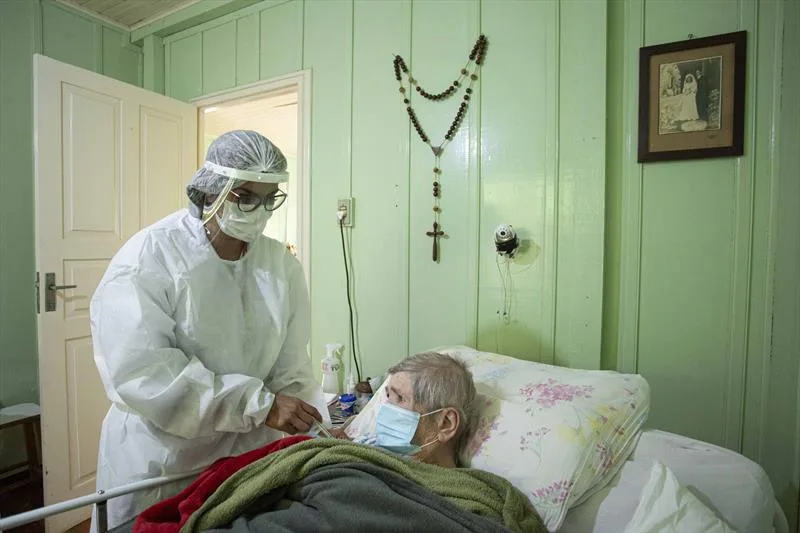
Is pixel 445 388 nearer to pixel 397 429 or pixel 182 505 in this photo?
pixel 397 429

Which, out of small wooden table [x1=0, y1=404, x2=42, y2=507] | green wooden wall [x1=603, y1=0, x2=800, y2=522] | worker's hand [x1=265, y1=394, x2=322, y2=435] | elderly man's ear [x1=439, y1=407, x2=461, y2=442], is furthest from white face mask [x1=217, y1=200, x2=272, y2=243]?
small wooden table [x1=0, y1=404, x2=42, y2=507]

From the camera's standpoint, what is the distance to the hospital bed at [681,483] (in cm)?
98

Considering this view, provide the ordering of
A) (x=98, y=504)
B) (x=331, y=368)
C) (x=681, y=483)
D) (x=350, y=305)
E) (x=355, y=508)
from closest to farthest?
(x=355, y=508), (x=98, y=504), (x=681, y=483), (x=331, y=368), (x=350, y=305)

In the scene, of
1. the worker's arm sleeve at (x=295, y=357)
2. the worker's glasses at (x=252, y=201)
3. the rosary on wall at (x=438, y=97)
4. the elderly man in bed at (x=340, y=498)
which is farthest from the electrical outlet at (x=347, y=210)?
the elderly man in bed at (x=340, y=498)

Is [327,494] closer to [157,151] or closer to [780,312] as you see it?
[780,312]

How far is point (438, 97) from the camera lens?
5.87 feet

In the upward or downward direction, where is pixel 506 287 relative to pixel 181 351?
upward

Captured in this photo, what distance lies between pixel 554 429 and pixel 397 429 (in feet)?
1.34

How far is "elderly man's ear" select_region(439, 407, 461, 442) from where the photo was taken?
1.13m

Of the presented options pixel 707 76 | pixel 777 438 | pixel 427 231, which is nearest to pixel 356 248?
pixel 427 231

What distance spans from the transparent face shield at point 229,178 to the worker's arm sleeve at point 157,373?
0.22 meters

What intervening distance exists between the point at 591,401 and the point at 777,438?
28.5 inches

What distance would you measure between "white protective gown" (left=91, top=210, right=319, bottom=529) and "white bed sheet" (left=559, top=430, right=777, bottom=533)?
849 millimetres

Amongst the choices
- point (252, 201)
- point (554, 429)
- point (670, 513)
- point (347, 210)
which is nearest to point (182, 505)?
point (252, 201)
